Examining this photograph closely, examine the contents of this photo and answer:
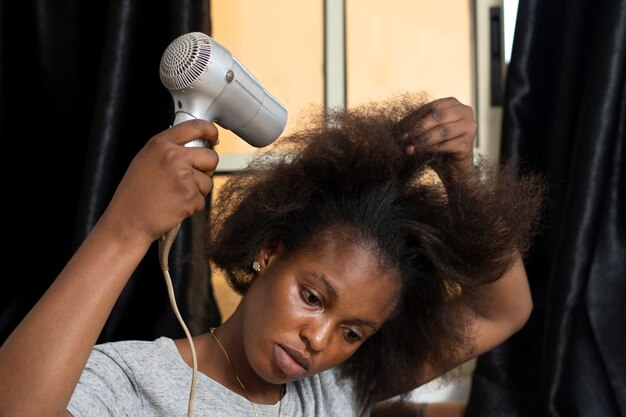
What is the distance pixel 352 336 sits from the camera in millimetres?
1239

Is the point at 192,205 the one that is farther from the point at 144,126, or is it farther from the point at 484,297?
the point at 144,126

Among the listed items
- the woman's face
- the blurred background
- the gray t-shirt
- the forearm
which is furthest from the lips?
the blurred background

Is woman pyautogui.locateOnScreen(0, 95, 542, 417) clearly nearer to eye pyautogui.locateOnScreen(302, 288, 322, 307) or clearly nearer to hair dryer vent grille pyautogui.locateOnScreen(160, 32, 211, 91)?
eye pyautogui.locateOnScreen(302, 288, 322, 307)

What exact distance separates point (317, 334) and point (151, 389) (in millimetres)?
241

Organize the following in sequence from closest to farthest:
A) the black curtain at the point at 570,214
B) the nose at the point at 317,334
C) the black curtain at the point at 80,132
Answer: the nose at the point at 317,334 → the black curtain at the point at 570,214 → the black curtain at the point at 80,132

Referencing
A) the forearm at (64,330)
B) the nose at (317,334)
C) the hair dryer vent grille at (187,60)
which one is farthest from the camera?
the nose at (317,334)

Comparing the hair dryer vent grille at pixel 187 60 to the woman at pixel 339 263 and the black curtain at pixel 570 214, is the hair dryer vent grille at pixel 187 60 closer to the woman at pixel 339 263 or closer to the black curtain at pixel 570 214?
the woman at pixel 339 263

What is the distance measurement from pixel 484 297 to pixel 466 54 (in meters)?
0.65

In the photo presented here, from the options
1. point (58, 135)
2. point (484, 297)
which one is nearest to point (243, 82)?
point (484, 297)

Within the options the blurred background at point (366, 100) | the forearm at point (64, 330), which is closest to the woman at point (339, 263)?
the forearm at point (64, 330)

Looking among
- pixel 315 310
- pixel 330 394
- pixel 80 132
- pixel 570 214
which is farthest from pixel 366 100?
pixel 315 310

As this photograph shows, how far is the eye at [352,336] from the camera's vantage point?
1.23 meters

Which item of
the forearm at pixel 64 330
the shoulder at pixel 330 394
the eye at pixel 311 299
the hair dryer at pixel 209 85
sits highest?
the hair dryer at pixel 209 85

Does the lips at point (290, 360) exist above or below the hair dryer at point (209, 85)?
below
